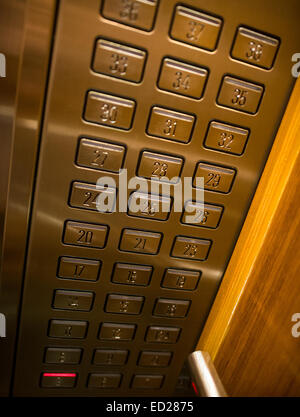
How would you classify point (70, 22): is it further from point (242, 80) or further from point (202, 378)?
point (202, 378)

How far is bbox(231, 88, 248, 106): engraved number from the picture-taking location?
52cm

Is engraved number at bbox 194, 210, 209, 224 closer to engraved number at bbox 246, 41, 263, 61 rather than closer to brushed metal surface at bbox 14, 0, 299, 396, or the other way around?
brushed metal surface at bbox 14, 0, 299, 396

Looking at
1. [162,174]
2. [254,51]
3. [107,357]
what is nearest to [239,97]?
[254,51]

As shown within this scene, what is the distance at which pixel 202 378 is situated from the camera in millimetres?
547

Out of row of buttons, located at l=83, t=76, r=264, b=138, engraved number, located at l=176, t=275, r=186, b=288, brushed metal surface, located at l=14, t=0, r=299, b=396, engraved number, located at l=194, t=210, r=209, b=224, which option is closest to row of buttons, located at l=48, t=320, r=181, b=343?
brushed metal surface, located at l=14, t=0, r=299, b=396

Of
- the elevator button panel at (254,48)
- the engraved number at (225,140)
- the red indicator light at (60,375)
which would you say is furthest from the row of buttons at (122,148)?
the red indicator light at (60,375)

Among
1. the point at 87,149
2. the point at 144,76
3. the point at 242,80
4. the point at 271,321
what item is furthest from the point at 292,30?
the point at 271,321

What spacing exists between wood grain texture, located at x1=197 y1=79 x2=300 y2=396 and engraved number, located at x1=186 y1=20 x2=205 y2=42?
0.17m

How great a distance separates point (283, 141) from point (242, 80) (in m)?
0.11

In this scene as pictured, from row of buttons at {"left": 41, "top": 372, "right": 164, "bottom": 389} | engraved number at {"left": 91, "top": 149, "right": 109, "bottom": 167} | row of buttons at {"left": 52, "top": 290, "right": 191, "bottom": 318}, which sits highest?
engraved number at {"left": 91, "top": 149, "right": 109, "bottom": 167}

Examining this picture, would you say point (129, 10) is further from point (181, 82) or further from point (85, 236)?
point (85, 236)

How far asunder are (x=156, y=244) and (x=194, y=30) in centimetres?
35

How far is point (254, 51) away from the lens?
0.50 meters

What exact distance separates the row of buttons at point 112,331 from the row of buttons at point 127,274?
0.10m
